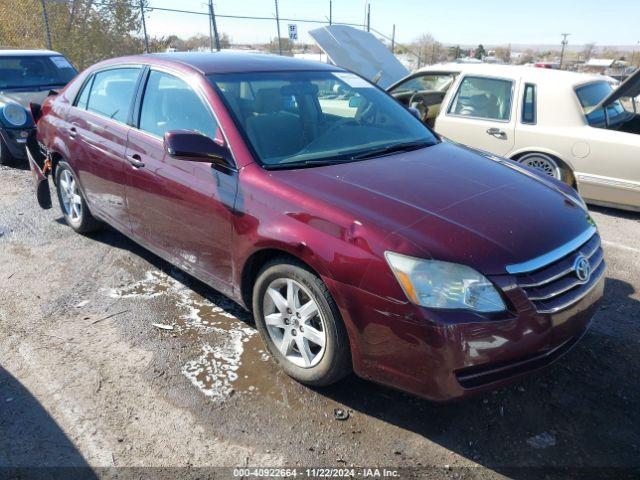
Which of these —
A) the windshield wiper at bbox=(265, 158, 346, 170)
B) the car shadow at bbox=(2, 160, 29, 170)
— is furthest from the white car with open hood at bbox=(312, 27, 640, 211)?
the car shadow at bbox=(2, 160, 29, 170)

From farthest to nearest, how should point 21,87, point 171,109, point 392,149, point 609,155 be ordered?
point 21,87 → point 609,155 → point 171,109 → point 392,149

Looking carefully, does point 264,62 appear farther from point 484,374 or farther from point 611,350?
point 611,350

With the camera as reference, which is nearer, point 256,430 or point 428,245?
point 428,245

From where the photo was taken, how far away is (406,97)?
747 centimetres

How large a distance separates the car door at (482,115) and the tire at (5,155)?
5990 millimetres

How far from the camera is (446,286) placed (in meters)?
2.32

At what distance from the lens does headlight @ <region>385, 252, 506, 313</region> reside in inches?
90.9

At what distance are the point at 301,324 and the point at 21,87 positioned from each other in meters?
7.38

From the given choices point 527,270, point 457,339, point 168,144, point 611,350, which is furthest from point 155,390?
point 611,350

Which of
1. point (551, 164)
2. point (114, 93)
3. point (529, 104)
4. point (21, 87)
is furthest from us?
point (21, 87)

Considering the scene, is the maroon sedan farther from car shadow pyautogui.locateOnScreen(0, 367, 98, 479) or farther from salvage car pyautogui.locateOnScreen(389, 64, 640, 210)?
salvage car pyautogui.locateOnScreen(389, 64, 640, 210)

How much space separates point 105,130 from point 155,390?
2140 mm

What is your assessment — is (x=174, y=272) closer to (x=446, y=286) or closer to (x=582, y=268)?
(x=446, y=286)

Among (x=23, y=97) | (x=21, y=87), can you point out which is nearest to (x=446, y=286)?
(x=23, y=97)
